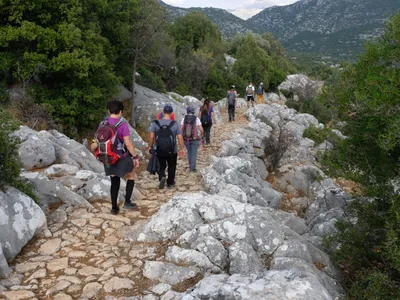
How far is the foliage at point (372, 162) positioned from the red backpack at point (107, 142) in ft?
13.0

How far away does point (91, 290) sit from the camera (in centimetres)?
467

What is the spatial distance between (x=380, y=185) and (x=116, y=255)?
4.81 metres

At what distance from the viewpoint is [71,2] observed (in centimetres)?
1235

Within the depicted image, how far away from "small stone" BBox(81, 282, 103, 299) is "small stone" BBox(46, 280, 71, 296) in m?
0.29

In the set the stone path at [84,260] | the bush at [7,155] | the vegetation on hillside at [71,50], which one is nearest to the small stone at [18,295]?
the stone path at [84,260]

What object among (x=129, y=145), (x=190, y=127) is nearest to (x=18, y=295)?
(x=129, y=145)

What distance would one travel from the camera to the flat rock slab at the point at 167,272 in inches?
194

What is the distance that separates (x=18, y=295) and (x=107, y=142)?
2.69 meters

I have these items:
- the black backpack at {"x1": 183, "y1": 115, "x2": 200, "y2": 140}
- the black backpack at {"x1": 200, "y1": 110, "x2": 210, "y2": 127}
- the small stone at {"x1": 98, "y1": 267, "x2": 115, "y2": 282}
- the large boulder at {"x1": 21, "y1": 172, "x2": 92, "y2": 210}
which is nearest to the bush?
the large boulder at {"x1": 21, "y1": 172, "x2": 92, "y2": 210}

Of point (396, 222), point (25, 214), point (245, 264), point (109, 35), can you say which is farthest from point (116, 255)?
point (109, 35)

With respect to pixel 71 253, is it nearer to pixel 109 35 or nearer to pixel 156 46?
pixel 109 35

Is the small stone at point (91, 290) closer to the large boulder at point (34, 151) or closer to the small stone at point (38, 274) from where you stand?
the small stone at point (38, 274)

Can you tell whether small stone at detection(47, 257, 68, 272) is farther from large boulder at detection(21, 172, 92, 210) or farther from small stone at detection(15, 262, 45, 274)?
large boulder at detection(21, 172, 92, 210)

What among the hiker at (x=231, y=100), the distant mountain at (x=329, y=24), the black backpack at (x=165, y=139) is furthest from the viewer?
the distant mountain at (x=329, y=24)
